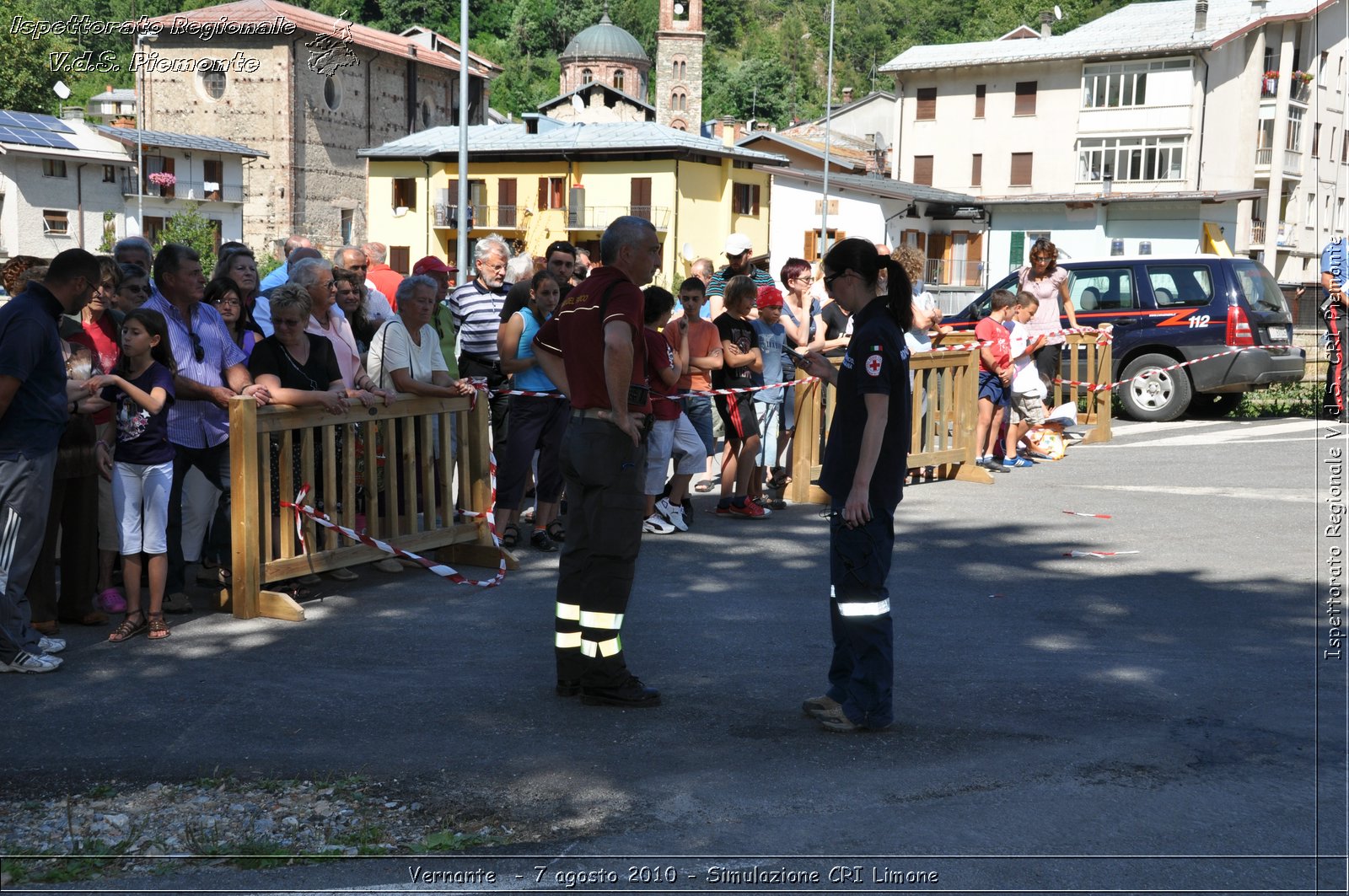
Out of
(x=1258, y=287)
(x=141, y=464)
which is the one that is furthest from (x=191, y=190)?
(x=141, y=464)

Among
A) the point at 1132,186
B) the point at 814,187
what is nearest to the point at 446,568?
the point at 814,187

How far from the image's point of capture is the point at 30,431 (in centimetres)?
633

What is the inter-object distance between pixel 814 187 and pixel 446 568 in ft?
188

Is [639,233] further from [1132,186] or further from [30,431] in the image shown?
[1132,186]

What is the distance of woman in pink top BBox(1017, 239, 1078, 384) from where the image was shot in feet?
48.6

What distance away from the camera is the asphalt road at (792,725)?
429cm

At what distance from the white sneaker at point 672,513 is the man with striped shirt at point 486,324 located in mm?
1293

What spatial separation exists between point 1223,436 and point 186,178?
69.6 m

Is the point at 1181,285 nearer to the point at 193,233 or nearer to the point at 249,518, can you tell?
the point at 249,518

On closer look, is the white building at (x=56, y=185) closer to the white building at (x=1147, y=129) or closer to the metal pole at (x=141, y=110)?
the metal pole at (x=141, y=110)

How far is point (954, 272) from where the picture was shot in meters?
67.6

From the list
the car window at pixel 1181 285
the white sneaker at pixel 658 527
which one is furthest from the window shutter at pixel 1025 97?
the white sneaker at pixel 658 527

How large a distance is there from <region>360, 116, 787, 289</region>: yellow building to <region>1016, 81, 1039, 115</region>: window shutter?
13.3 m

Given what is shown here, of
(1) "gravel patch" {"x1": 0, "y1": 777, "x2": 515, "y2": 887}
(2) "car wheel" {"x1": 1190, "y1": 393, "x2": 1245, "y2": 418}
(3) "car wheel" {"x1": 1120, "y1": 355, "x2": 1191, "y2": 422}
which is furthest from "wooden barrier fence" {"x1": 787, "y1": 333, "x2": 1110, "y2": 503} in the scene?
(1) "gravel patch" {"x1": 0, "y1": 777, "x2": 515, "y2": 887}
